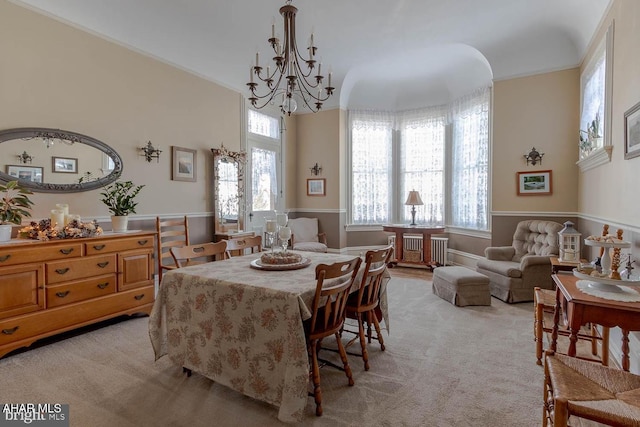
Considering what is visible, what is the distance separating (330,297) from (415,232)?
14.1 ft

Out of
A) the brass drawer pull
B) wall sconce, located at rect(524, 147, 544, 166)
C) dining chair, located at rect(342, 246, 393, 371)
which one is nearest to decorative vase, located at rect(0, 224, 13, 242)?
the brass drawer pull

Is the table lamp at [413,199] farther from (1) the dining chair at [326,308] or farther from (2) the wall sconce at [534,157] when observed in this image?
(1) the dining chair at [326,308]

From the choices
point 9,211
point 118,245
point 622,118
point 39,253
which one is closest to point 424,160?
point 622,118

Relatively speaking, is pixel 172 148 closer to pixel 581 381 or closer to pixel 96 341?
pixel 96 341

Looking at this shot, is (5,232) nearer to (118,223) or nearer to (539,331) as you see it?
(118,223)

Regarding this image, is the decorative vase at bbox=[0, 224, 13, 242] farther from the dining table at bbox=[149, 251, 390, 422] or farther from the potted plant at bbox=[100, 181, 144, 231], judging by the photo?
the dining table at bbox=[149, 251, 390, 422]

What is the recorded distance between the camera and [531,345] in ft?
9.59

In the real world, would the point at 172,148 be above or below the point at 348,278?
above

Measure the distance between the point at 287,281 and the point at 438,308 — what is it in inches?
98.1

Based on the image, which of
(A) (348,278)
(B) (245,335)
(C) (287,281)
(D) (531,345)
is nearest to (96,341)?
(B) (245,335)

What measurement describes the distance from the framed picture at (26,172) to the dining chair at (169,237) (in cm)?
123

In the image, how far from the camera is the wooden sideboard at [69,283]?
266cm

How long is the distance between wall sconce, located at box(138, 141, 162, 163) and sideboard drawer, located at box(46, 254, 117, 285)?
1451 mm
